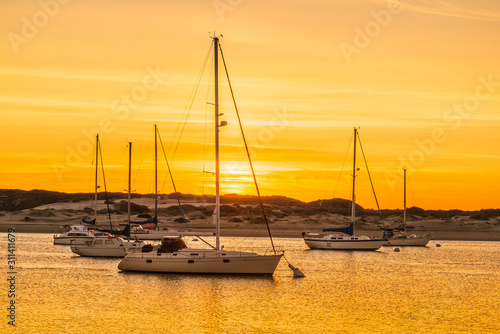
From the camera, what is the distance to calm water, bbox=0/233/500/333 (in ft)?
126

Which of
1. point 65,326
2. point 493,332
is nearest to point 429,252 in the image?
point 493,332

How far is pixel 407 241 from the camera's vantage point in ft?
372

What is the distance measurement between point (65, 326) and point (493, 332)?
2394 centimetres

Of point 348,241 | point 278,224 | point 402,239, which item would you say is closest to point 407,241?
point 402,239

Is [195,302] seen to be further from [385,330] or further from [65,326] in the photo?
[385,330]

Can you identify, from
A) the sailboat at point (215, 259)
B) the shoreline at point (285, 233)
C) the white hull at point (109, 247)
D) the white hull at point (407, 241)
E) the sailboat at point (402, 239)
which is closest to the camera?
the sailboat at point (215, 259)

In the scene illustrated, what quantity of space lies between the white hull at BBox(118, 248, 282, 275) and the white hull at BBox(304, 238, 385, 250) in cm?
3732

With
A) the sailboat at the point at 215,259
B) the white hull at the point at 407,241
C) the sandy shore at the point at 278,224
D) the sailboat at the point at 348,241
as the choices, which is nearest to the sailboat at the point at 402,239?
the white hull at the point at 407,241

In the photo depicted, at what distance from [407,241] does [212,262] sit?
6584 centimetres

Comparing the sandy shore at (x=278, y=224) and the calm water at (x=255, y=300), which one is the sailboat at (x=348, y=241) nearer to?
the calm water at (x=255, y=300)

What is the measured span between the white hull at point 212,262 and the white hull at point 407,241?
57.9m

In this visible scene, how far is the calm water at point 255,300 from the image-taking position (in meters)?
38.5

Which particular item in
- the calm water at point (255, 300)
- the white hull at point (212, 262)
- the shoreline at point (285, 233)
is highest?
the white hull at point (212, 262)

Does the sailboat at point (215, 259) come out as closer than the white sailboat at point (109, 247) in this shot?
Yes
